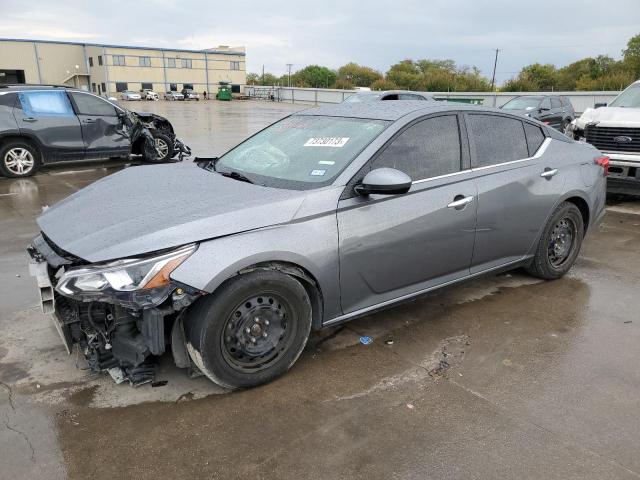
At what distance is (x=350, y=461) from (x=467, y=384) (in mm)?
1039

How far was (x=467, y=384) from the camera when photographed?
Answer: 325 centimetres

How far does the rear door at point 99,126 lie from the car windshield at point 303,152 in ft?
23.5

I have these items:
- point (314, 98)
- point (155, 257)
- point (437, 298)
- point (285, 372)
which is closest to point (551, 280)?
point (437, 298)

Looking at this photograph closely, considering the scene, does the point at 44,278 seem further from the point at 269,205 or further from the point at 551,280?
the point at 551,280

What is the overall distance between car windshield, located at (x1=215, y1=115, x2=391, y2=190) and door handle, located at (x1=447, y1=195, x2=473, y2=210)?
737mm

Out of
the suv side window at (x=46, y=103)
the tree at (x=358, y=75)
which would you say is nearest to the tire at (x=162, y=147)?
the suv side window at (x=46, y=103)

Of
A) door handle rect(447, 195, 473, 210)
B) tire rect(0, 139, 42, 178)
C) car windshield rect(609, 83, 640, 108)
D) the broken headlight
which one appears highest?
car windshield rect(609, 83, 640, 108)

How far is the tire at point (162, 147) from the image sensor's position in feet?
37.3

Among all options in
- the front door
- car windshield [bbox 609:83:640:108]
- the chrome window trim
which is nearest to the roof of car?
the front door

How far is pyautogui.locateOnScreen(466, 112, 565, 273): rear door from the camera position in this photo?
160 inches

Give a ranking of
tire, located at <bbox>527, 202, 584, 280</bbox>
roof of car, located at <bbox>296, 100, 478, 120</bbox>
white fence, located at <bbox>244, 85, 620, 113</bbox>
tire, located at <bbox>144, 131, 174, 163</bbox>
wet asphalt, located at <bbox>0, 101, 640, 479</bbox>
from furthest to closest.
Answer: white fence, located at <bbox>244, 85, 620, 113</bbox> < tire, located at <bbox>144, 131, 174, 163</bbox> < tire, located at <bbox>527, 202, 584, 280</bbox> < roof of car, located at <bbox>296, 100, 478, 120</bbox> < wet asphalt, located at <bbox>0, 101, 640, 479</bbox>

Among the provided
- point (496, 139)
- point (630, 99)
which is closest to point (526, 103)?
point (630, 99)

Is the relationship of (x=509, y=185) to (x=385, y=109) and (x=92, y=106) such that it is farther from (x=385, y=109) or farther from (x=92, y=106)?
(x=92, y=106)

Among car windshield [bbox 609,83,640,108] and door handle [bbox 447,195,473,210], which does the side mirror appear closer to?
door handle [bbox 447,195,473,210]
